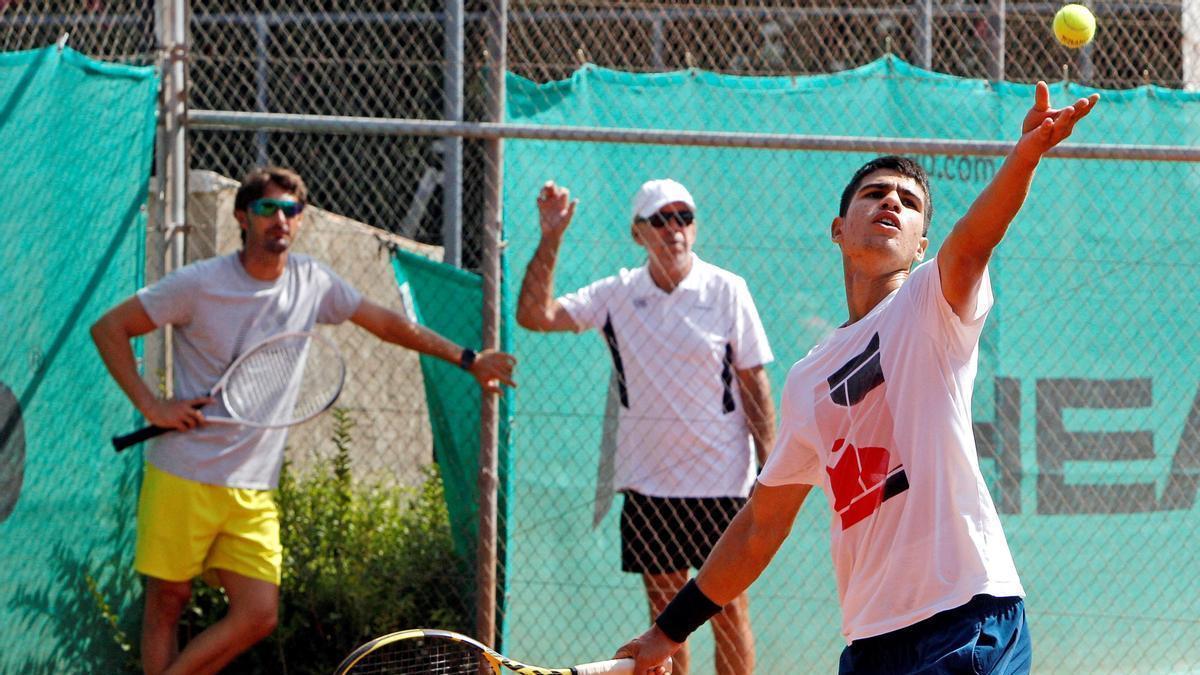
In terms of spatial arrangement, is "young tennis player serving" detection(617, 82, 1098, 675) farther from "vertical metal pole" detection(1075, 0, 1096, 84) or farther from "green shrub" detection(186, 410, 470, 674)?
"vertical metal pole" detection(1075, 0, 1096, 84)

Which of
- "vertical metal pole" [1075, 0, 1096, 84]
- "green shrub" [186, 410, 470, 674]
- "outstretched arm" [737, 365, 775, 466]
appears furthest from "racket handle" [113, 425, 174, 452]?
"vertical metal pole" [1075, 0, 1096, 84]

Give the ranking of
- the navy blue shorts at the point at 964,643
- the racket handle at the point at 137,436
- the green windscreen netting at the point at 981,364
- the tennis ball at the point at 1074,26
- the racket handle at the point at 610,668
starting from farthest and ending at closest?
the green windscreen netting at the point at 981,364
the racket handle at the point at 137,436
the tennis ball at the point at 1074,26
the racket handle at the point at 610,668
the navy blue shorts at the point at 964,643

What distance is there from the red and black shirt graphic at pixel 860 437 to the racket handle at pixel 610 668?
573mm

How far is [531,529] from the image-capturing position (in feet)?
17.7

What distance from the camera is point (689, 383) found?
5.03m

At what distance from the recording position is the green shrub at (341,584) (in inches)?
212

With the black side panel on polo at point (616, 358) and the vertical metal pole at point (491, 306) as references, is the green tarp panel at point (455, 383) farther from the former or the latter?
the black side panel on polo at point (616, 358)

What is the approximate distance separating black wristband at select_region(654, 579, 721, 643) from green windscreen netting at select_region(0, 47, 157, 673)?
2833 mm

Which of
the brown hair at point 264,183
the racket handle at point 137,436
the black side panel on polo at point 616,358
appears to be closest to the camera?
the racket handle at point 137,436

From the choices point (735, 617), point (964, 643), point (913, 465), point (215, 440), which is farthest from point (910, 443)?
Result: point (215, 440)

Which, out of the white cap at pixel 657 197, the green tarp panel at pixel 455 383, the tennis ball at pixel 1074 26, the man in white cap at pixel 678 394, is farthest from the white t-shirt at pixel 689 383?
the tennis ball at pixel 1074 26

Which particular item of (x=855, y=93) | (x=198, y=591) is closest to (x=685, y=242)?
(x=855, y=93)

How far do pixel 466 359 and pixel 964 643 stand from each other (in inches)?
106

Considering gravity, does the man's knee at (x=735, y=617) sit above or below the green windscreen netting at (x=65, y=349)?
below
